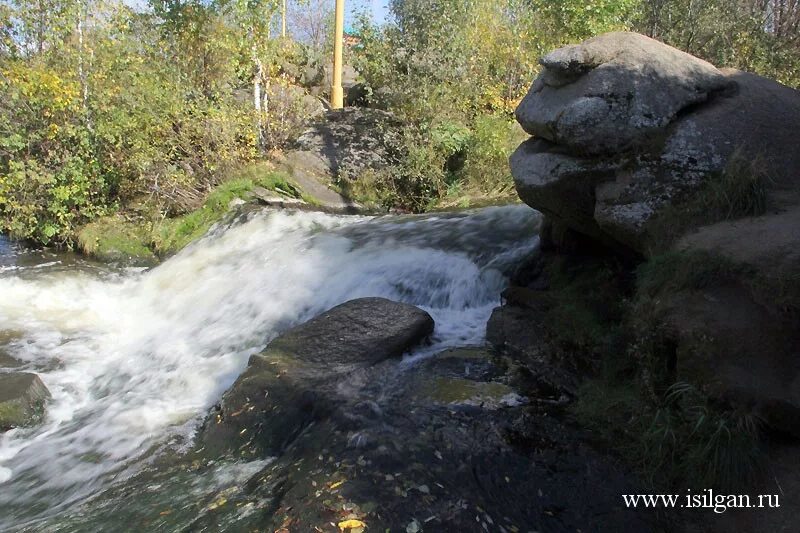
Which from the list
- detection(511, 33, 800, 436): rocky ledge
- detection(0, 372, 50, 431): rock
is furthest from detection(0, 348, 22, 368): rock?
detection(511, 33, 800, 436): rocky ledge

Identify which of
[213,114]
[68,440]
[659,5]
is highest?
[659,5]

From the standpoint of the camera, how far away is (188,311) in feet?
28.5

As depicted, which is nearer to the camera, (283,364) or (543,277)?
(283,364)

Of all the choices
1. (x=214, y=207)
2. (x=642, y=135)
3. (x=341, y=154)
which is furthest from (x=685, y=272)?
(x=341, y=154)

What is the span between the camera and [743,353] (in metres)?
3.93

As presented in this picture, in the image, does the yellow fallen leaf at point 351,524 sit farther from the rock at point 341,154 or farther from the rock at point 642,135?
the rock at point 341,154

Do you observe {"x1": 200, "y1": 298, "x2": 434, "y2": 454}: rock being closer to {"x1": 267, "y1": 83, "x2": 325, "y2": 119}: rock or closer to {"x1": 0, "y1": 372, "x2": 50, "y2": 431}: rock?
{"x1": 0, "y1": 372, "x2": 50, "y2": 431}: rock

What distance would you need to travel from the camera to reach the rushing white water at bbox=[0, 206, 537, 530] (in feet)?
18.3

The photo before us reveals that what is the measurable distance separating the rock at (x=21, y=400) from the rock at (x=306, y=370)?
2018 millimetres

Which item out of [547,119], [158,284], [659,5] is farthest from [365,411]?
[659,5]

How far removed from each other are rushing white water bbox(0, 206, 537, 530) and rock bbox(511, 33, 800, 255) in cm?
185

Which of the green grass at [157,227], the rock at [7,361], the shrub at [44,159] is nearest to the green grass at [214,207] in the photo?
the green grass at [157,227]

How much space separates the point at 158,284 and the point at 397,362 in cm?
568

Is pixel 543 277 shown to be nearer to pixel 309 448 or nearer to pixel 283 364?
pixel 283 364
